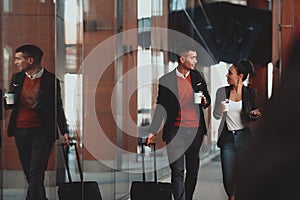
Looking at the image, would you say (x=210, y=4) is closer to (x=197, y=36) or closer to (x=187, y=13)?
(x=187, y=13)

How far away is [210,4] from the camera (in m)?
5.11

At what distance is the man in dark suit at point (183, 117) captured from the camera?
445 centimetres

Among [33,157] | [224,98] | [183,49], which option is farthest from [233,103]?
[33,157]

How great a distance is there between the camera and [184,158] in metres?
4.63

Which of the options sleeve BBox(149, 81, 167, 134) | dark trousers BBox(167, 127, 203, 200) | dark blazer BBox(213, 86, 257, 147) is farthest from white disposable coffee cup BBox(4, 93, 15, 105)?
dark blazer BBox(213, 86, 257, 147)

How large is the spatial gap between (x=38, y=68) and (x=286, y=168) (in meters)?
4.40

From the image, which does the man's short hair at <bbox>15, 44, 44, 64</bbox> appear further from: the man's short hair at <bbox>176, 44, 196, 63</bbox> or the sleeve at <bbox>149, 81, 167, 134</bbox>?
the man's short hair at <bbox>176, 44, 196, 63</bbox>

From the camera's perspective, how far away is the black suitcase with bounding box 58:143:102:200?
5059 mm

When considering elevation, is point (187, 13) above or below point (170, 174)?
above

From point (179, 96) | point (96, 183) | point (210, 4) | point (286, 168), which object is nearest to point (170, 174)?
point (179, 96)

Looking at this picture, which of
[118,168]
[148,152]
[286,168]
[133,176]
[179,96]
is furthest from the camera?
[118,168]

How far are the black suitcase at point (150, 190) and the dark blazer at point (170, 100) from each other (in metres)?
0.27

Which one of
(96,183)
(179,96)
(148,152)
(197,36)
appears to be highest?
(197,36)

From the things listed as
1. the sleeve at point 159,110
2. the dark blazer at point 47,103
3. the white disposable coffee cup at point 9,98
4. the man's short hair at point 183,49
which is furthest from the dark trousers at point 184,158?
the white disposable coffee cup at point 9,98
